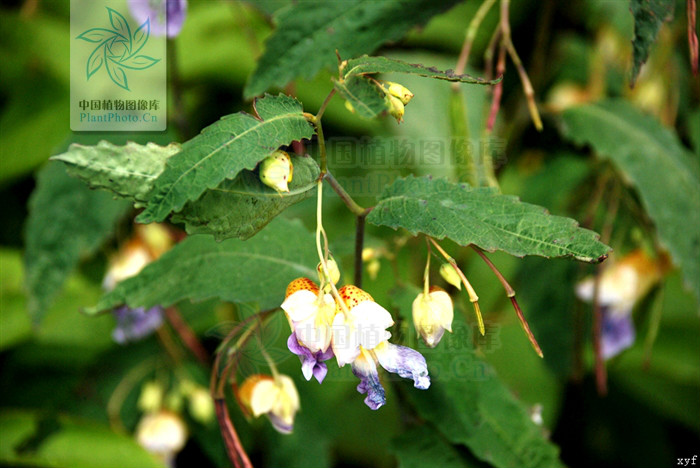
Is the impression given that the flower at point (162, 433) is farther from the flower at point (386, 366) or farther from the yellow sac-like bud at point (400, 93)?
the yellow sac-like bud at point (400, 93)

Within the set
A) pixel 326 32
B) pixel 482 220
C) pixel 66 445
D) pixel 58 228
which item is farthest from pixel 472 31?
pixel 66 445

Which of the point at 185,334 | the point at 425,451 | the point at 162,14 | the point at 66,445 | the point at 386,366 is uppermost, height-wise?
the point at 162,14

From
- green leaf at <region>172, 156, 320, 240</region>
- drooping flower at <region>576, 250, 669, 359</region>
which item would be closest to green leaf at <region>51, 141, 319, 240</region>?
green leaf at <region>172, 156, 320, 240</region>

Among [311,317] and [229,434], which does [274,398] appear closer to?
[229,434]

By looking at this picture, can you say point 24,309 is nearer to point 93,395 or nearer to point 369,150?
point 93,395

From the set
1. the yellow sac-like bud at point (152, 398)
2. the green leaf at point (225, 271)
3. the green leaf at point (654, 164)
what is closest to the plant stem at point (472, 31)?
the green leaf at point (654, 164)

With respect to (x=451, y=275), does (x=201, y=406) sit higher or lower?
lower
